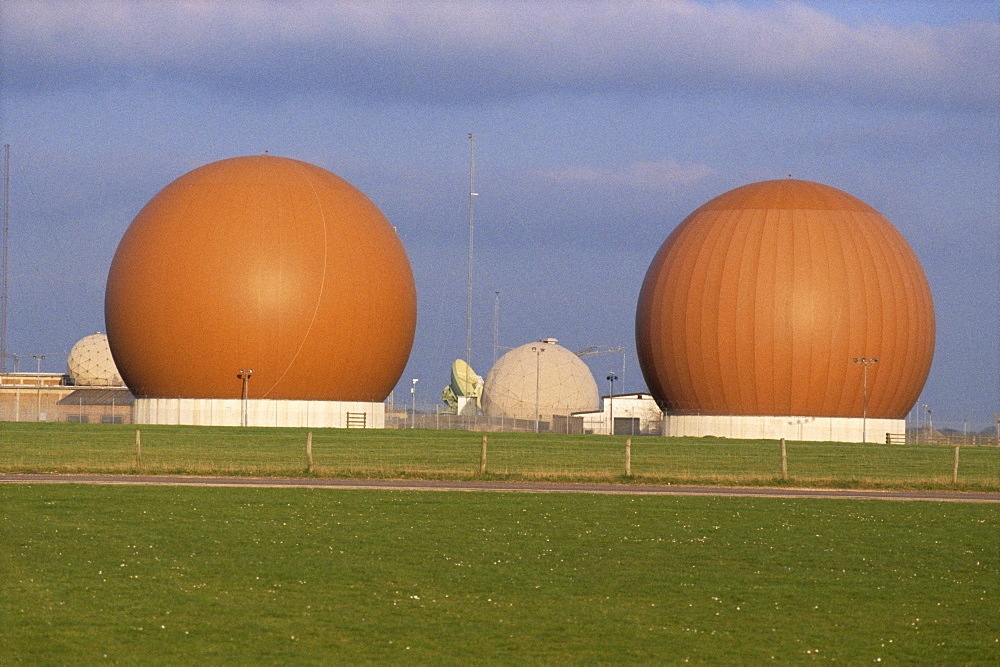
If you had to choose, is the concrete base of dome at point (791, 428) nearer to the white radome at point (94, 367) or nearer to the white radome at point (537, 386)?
the white radome at point (537, 386)

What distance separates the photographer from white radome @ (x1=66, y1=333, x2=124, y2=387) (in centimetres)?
9869

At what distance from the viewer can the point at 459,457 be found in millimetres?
38250

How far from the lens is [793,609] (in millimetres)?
13484

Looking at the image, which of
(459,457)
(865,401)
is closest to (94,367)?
(865,401)

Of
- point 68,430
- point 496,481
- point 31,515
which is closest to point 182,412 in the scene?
point 68,430

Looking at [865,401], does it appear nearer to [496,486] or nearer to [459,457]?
[459,457]

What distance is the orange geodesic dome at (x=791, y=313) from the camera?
199ft

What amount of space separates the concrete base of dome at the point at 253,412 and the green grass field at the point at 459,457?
3.58 metres

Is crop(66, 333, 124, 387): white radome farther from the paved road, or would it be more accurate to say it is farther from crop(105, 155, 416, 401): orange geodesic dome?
the paved road

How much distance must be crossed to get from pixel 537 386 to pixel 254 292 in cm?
4087

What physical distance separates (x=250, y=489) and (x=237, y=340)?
33055 mm

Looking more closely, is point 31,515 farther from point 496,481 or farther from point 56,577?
point 496,481

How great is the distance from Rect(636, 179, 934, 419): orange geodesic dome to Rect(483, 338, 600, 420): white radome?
33430mm

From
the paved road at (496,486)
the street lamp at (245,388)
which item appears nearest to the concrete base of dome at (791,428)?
the street lamp at (245,388)
